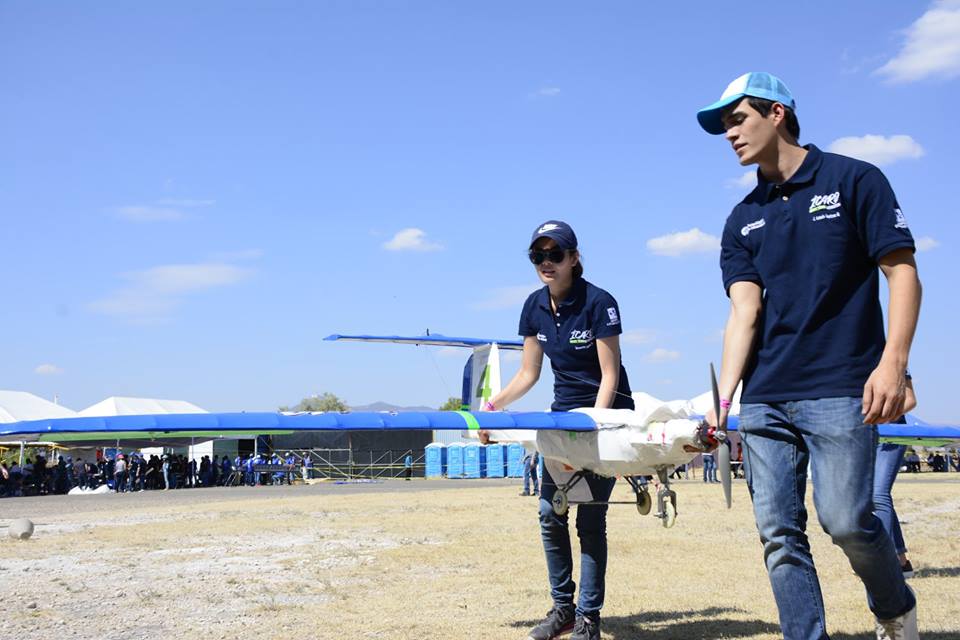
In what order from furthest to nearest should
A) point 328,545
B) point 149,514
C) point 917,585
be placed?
point 149,514 < point 328,545 < point 917,585

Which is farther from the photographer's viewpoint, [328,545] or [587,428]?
→ [328,545]

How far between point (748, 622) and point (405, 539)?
6114mm

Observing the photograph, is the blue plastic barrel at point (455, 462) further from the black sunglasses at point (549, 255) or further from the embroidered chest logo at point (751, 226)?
the embroidered chest logo at point (751, 226)

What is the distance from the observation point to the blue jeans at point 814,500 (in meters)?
3.07

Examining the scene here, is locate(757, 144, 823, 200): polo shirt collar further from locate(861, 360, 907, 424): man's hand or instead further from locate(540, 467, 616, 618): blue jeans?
locate(540, 467, 616, 618): blue jeans

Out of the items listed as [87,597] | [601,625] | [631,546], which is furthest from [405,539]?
[601,625]

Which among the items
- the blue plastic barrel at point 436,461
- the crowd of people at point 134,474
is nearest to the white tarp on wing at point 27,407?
the crowd of people at point 134,474

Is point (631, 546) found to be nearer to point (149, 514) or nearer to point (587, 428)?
point (587, 428)

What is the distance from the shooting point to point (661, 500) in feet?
16.7

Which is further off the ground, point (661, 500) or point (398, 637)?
point (661, 500)

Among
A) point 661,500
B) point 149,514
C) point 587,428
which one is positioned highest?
point 587,428

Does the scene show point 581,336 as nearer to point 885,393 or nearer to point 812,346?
point 812,346

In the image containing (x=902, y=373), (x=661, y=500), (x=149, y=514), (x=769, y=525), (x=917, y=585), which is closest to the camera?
(x=902, y=373)

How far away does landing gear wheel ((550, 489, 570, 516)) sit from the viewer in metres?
4.99
